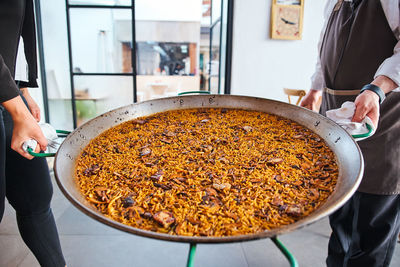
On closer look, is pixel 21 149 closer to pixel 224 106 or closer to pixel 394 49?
pixel 224 106

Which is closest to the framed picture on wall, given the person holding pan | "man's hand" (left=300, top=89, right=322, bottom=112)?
"man's hand" (left=300, top=89, right=322, bottom=112)

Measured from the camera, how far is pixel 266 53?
3.02 metres

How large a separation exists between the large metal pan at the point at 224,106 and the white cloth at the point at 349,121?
3 cm

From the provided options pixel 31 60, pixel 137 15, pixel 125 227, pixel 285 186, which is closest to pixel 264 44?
pixel 137 15

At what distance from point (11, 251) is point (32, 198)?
0.89 meters

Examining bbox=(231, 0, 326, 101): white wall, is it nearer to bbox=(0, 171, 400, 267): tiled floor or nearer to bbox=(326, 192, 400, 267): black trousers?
bbox=(0, 171, 400, 267): tiled floor

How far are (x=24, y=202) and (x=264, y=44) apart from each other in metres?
2.61

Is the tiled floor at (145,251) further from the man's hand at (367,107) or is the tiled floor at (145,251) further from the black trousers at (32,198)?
the man's hand at (367,107)

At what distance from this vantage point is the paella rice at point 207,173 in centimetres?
64

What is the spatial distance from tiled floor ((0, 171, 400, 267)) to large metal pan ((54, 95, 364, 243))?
3.21 ft

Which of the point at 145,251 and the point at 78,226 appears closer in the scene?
the point at 145,251

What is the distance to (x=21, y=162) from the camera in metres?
1.10

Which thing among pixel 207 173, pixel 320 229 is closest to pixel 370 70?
pixel 207 173

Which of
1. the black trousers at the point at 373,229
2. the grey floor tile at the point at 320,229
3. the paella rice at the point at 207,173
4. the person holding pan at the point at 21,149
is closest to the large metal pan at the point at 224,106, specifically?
the paella rice at the point at 207,173
